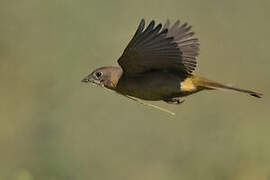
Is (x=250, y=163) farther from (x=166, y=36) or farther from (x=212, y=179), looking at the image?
(x=166, y=36)

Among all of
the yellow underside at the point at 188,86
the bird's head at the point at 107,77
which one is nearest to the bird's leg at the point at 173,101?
the yellow underside at the point at 188,86

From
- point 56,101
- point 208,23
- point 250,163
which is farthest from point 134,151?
point 208,23

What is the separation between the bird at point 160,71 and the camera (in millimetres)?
6012

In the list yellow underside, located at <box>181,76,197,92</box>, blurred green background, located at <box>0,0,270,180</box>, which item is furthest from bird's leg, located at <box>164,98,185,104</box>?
blurred green background, located at <box>0,0,270,180</box>

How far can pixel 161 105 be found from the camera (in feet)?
29.2

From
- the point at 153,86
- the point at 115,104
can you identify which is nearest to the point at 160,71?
the point at 153,86

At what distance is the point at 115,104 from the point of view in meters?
9.09

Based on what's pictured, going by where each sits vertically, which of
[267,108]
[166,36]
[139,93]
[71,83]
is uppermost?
[166,36]

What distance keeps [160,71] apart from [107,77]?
15.5 inches

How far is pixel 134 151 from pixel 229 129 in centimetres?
90

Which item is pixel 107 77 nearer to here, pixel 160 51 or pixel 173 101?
pixel 173 101

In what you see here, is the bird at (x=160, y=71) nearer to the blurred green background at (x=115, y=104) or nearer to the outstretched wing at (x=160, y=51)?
the outstretched wing at (x=160, y=51)

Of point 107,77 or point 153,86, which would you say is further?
point 107,77

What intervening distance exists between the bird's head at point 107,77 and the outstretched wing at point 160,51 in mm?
113
